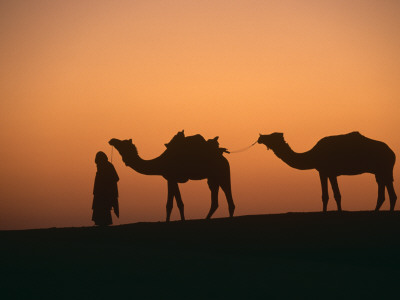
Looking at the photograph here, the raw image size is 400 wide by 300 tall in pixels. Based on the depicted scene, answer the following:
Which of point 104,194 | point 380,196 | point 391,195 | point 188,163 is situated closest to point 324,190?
point 380,196

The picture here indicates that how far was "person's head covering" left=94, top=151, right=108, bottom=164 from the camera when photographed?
23047mm

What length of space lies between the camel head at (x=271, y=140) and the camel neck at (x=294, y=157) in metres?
0.13

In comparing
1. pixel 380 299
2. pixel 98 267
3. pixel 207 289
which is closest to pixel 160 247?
pixel 98 267

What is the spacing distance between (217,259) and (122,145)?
1008 centimetres

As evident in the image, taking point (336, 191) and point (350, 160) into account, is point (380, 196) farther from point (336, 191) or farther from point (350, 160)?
point (336, 191)

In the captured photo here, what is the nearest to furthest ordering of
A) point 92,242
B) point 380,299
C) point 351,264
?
1. point 380,299
2. point 351,264
3. point 92,242

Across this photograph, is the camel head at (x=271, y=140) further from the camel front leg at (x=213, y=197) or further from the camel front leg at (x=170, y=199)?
the camel front leg at (x=170, y=199)

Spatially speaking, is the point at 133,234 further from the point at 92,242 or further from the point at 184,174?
the point at 184,174

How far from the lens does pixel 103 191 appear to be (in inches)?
912

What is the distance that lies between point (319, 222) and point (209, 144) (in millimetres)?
6508

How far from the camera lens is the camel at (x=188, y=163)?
23406 millimetres

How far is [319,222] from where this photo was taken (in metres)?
18.5

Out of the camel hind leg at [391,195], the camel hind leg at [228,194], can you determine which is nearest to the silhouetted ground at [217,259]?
the camel hind leg at [228,194]

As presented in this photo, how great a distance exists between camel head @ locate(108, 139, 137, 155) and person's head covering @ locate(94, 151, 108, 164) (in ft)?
2.91
